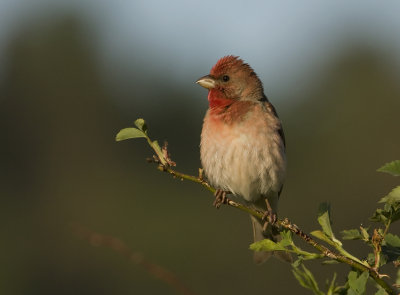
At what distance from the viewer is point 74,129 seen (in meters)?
74.6

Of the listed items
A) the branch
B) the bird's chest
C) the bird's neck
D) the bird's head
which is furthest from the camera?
the bird's head

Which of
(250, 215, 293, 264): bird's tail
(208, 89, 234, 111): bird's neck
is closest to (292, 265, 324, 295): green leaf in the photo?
(250, 215, 293, 264): bird's tail

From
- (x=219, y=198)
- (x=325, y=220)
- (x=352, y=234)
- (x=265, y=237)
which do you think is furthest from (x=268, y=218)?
(x=265, y=237)

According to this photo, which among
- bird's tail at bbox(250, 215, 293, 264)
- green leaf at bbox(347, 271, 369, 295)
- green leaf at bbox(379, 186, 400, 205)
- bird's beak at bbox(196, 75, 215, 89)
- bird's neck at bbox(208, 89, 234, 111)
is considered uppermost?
green leaf at bbox(379, 186, 400, 205)

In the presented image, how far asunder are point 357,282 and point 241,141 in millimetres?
3916

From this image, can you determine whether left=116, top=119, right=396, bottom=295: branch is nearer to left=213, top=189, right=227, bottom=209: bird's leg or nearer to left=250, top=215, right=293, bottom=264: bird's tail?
left=213, top=189, right=227, bottom=209: bird's leg

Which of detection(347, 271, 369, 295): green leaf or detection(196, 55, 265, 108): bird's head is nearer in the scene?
detection(347, 271, 369, 295): green leaf

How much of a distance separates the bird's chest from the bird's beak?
1.65 feet

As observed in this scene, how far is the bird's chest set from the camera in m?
7.55

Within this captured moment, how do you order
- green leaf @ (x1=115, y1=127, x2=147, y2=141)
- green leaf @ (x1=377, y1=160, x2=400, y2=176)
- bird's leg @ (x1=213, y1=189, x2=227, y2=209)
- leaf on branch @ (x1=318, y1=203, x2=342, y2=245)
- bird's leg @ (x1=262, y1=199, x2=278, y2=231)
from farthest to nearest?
1. bird's leg @ (x1=213, y1=189, x2=227, y2=209)
2. bird's leg @ (x1=262, y1=199, x2=278, y2=231)
3. green leaf @ (x1=115, y1=127, x2=147, y2=141)
4. leaf on branch @ (x1=318, y1=203, x2=342, y2=245)
5. green leaf @ (x1=377, y1=160, x2=400, y2=176)

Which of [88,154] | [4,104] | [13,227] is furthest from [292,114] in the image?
[4,104]

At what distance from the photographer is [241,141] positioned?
24.7 ft

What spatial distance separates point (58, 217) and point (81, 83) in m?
23.2

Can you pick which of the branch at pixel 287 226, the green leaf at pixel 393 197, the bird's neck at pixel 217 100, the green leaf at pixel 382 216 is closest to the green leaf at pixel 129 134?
the branch at pixel 287 226
